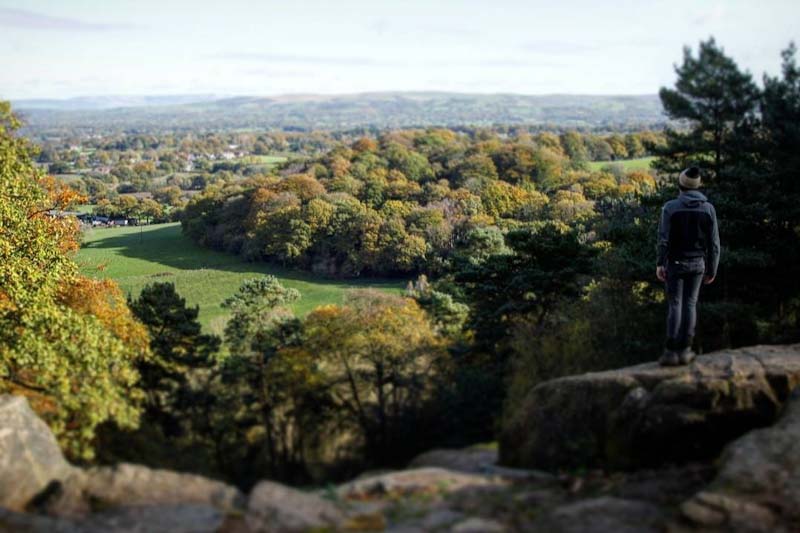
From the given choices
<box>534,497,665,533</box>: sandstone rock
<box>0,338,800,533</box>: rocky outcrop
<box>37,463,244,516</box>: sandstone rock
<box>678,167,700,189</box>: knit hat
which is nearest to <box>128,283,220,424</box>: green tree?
<box>0,338,800,533</box>: rocky outcrop

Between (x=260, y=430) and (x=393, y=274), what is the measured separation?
5890cm

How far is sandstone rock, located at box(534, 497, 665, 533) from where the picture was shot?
7098mm

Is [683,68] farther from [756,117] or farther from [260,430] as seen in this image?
[260,430]

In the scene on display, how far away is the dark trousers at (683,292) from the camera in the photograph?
10.5 meters

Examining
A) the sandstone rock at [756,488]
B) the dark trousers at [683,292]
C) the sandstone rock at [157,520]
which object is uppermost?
the dark trousers at [683,292]

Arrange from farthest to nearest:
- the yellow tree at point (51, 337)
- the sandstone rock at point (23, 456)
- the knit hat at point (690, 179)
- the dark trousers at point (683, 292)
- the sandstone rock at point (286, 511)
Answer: the yellow tree at point (51, 337)
the dark trousers at point (683, 292)
the knit hat at point (690, 179)
the sandstone rock at point (23, 456)
the sandstone rock at point (286, 511)

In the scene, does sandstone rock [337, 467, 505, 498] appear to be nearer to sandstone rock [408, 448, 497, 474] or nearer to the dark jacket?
sandstone rock [408, 448, 497, 474]

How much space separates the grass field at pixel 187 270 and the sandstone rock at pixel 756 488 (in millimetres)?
38002

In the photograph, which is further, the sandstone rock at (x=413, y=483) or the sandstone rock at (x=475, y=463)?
the sandstone rock at (x=475, y=463)

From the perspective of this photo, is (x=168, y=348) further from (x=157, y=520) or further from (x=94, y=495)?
(x=157, y=520)

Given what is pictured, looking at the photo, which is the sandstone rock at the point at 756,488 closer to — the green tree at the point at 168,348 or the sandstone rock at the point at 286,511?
the sandstone rock at the point at 286,511

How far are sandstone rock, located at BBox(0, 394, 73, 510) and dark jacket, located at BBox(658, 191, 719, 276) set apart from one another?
945cm

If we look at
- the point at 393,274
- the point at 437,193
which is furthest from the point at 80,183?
the point at 393,274

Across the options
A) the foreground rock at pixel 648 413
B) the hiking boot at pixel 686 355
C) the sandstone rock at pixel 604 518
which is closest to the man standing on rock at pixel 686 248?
the hiking boot at pixel 686 355
